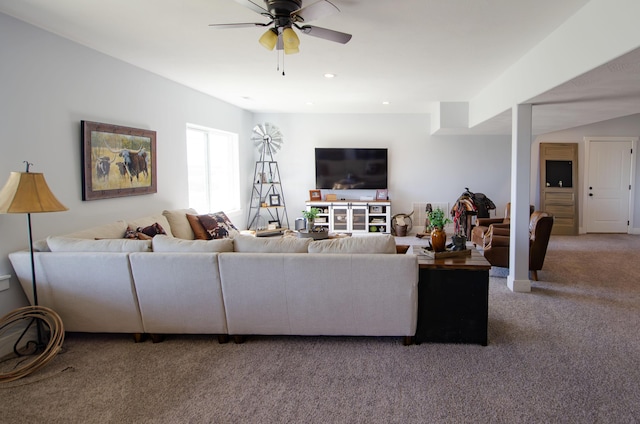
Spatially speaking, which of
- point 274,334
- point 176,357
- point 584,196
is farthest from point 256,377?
point 584,196

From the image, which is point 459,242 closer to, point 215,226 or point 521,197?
point 521,197

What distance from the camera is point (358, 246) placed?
2.82m

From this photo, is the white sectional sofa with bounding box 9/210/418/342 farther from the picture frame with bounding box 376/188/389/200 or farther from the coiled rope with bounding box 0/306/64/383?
the picture frame with bounding box 376/188/389/200

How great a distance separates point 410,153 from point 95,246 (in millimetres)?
6109

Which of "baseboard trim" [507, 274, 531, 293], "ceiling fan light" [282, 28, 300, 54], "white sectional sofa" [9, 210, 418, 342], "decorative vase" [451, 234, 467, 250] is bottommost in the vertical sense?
"baseboard trim" [507, 274, 531, 293]

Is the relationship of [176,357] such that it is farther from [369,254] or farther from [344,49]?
[344,49]

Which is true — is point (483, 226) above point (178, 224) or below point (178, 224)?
below

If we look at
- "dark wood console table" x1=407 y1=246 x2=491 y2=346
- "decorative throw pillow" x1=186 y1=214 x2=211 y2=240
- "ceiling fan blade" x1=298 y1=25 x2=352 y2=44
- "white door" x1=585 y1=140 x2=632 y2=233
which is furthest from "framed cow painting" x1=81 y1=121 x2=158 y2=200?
"white door" x1=585 y1=140 x2=632 y2=233

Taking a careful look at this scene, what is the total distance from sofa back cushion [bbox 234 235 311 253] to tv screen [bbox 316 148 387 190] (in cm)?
489

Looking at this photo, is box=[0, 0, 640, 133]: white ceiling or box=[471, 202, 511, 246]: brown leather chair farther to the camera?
box=[471, 202, 511, 246]: brown leather chair

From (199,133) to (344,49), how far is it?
3167mm

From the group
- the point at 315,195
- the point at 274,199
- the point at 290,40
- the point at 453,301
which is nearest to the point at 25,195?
the point at 290,40

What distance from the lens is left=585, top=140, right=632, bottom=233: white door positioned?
301 inches

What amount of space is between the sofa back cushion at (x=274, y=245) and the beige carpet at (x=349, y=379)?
714mm
